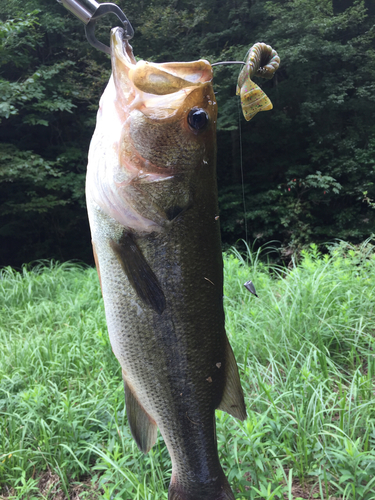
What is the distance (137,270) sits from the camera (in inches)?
36.4

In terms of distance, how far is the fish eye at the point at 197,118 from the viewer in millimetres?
921

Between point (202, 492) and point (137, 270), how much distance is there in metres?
0.66

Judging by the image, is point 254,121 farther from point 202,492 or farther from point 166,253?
point 202,492

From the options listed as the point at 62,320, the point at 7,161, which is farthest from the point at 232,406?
the point at 7,161

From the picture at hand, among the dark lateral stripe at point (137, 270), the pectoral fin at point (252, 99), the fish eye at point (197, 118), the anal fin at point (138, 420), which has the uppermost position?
the pectoral fin at point (252, 99)

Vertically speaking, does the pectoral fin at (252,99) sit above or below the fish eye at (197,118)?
above

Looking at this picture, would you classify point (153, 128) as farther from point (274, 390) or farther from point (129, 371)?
point (274, 390)

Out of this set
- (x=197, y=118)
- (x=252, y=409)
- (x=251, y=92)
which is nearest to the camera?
(x=197, y=118)

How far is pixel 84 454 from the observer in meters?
2.19

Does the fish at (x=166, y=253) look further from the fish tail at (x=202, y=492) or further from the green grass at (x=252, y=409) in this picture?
the green grass at (x=252, y=409)

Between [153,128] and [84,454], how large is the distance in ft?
6.97

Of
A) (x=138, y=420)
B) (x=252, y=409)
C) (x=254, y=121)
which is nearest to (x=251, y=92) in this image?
(x=138, y=420)

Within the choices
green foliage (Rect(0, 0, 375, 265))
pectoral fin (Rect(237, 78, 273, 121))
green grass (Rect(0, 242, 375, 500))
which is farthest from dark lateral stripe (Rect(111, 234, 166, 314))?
green foliage (Rect(0, 0, 375, 265))

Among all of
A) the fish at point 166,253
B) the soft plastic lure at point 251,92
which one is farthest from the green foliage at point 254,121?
the fish at point 166,253
